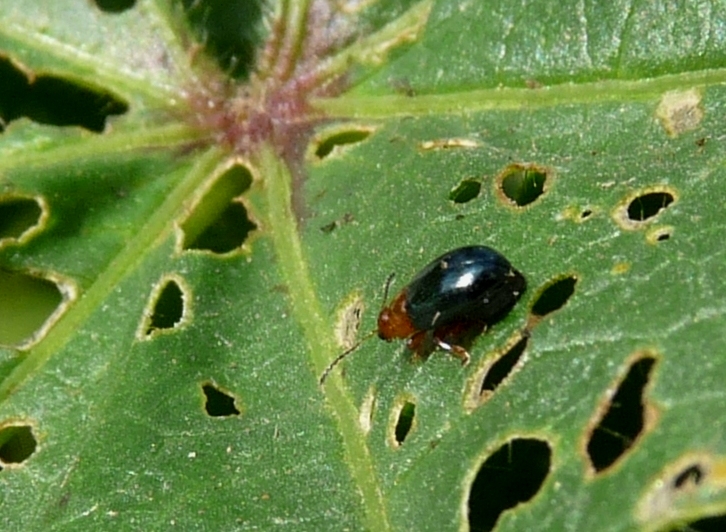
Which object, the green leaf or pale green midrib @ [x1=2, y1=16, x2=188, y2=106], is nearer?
the green leaf

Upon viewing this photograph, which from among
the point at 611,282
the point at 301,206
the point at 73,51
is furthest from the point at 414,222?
the point at 73,51

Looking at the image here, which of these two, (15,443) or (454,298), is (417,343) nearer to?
(454,298)

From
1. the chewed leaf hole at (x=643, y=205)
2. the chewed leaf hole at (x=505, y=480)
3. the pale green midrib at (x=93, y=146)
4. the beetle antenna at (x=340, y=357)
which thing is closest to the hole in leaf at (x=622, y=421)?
the chewed leaf hole at (x=505, y=480)

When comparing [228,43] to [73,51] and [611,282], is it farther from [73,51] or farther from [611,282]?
[611,282]

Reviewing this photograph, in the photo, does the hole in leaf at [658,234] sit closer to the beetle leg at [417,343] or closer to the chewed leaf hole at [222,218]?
the beetle leg at [417,343]

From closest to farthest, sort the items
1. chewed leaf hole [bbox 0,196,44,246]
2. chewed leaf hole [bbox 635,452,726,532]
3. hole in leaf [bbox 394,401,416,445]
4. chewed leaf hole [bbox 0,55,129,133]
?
chewed leaf hole [bbox 635,452,726,532], hole in leaf [bbox 394,401,416,445], chewed leaf hole [bbox 0,196,44,246], chewed leaf hole [bbox 0,55,129,133]

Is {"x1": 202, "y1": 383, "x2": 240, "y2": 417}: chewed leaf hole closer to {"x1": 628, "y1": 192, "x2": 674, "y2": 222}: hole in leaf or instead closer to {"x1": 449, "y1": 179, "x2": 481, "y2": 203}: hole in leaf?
{"x1": 449, "y1": 179, "x2": 481, "y2": 203}: hole in leaf

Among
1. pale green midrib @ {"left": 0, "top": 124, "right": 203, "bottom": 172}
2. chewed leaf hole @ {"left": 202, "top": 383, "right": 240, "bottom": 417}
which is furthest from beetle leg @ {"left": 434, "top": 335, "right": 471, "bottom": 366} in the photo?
pale green midrib @ {"left": 0, "top": 124, "right": 203, "bottom": 172}
